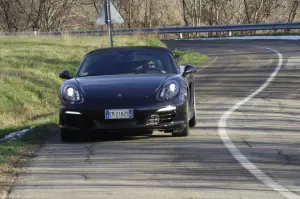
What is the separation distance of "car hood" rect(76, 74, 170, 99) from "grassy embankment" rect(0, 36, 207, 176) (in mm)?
1131

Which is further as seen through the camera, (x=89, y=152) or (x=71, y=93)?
(x=71, y=93)

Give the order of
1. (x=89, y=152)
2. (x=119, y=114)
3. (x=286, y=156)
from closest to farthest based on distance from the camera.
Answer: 1. (x=286, y=156)
2. (x=89, y=152)
3. (x=119, y=114)

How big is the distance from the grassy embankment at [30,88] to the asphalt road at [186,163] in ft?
2.76

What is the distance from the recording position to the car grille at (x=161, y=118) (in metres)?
9.24

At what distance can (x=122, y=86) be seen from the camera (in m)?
9.55

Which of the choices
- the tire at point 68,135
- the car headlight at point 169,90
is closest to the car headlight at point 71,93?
the tire at point 68,135

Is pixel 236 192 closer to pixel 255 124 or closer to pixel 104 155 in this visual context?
pixel 104 155

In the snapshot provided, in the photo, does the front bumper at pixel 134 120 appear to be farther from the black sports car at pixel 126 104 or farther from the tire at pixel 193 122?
the tire at pixel 193 122

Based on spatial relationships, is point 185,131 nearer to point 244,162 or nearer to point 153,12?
point 244,162

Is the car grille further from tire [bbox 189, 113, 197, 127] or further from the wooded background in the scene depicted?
the wooded background

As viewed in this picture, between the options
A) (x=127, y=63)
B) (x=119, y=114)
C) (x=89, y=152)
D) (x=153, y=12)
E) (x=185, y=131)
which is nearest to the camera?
(x=89, y=152)

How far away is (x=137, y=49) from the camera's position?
11039 mm

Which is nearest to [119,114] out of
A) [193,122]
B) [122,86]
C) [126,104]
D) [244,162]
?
[126,104]

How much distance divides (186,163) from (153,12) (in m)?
48.6
